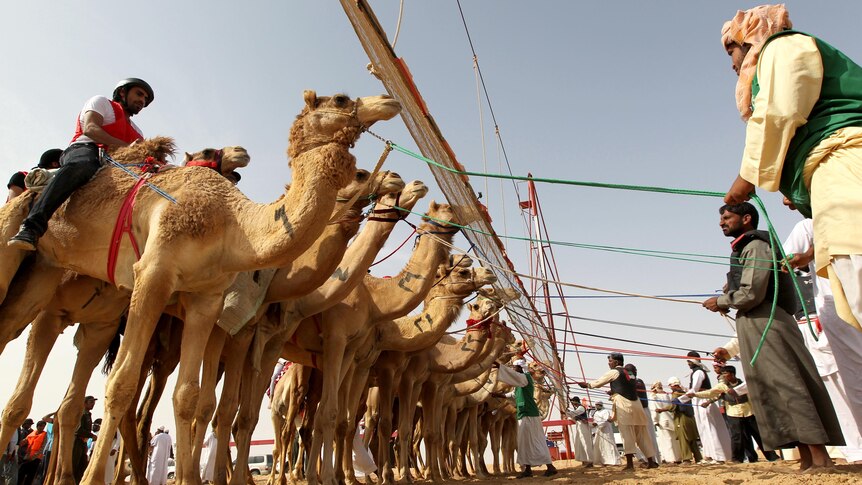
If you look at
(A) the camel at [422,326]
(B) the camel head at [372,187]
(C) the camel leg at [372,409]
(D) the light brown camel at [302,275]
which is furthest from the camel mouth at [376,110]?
(C) the camel leg at [372,409]

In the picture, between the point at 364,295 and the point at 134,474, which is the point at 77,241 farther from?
the point at 364,295

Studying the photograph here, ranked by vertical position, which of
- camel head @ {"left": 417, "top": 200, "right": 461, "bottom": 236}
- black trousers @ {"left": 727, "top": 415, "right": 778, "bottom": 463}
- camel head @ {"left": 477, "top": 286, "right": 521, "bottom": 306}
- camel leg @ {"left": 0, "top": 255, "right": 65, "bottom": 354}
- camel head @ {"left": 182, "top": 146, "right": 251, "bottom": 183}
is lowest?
black trousers @ {"left": 727, "top": 415, "right": 778, "bottom": 463}

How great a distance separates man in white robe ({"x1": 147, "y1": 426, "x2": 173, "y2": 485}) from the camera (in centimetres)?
1349

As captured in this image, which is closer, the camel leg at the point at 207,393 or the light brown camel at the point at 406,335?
the camel leg at the point at 207,393

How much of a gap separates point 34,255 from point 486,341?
892 centimetres

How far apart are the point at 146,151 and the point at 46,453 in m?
9.98

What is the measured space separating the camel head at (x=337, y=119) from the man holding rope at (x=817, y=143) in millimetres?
3233

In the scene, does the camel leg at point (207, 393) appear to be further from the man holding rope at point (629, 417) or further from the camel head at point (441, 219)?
the man holding rope at point (629, 417)

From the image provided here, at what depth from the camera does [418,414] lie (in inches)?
672

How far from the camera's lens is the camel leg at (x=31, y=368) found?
512 cm

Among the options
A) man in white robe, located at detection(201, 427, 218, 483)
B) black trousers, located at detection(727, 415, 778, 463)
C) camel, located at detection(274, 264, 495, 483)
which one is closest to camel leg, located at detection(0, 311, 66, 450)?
camel, located at detection(274, 264, 495, 483)

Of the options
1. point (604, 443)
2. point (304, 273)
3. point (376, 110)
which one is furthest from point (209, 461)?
point (604, 443)

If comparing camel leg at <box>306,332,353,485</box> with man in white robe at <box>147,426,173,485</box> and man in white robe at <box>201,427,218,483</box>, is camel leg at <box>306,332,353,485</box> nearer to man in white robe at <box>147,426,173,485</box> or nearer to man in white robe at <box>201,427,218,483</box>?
man in white robe at <box>201,427,218,483</box>

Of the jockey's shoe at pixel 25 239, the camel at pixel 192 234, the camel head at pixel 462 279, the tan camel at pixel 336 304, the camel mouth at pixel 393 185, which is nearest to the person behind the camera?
the camel at pixel 192 234
